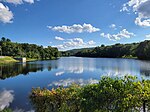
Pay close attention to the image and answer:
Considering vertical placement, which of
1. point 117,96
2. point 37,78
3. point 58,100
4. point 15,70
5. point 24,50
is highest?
point 24,50

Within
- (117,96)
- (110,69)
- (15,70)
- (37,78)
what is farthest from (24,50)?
(117,96)

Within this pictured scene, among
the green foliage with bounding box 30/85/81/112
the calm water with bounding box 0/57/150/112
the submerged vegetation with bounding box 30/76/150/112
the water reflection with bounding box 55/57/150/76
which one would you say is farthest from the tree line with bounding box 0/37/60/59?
the submerged vegetation with bounding box 30/76/150/112

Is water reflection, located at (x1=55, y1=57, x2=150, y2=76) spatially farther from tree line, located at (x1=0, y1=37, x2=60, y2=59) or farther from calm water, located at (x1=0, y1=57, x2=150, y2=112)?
tree line, located at (x1=0, y1=37, x2=60, y2=59)

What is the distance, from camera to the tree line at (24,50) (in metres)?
116

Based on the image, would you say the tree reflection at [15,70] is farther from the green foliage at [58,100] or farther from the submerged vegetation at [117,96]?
the submerged vegetation at [117,96]

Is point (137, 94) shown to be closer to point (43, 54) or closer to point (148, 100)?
point (148, 100)

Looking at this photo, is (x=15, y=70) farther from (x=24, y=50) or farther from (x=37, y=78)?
(x=24, y=50)

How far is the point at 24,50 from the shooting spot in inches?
5197

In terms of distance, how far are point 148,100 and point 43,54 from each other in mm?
139080

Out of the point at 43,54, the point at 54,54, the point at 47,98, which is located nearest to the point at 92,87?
the point at 47,98

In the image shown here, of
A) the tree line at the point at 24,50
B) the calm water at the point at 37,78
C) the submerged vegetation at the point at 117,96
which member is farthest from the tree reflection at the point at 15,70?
the tree line at the point at 24,50

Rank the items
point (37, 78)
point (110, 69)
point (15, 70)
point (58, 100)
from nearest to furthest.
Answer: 1. point (58, 100)
2. point (37, 78)
3. point (110, 69)
4. point (15, 70)

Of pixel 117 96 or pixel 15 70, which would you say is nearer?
pixel 117 96

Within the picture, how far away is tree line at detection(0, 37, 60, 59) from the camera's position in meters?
116
